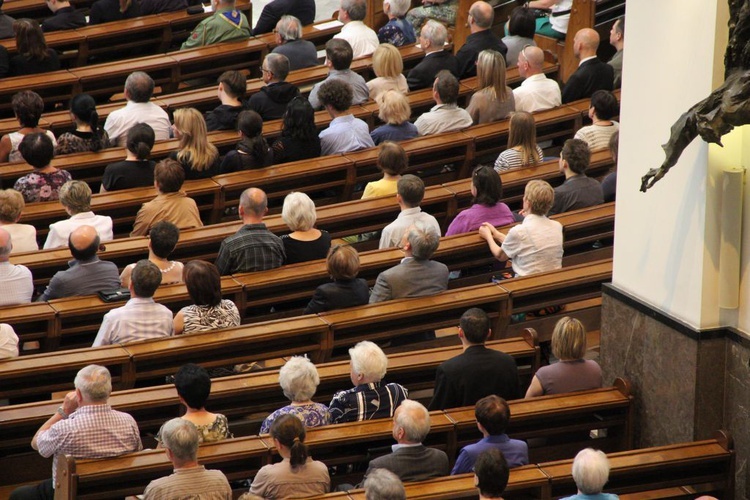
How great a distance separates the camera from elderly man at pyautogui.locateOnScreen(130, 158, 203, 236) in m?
7.67

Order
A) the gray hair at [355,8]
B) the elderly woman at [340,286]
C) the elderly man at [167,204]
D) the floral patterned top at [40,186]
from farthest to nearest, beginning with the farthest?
the gray hair at [355,8] < the floral patterned top at [40,186] < the elderly man at [167,204] < the elderly woman at [340,286]

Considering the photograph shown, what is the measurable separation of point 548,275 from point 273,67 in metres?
3.07

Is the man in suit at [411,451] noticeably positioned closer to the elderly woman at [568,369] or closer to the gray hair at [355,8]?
the elderly woman at [568,369]

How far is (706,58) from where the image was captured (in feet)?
Answer: 18.2

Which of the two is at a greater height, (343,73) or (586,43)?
(586,43)

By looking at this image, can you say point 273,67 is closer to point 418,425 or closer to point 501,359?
point 501,359

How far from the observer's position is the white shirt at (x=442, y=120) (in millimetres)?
8891

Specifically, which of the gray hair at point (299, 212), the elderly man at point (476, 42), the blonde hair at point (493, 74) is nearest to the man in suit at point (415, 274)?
the gray hair at point (299, 212)

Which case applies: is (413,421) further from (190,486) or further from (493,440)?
(190,486)

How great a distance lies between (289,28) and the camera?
32.9 ft

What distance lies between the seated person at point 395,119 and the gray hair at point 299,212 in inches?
66.2

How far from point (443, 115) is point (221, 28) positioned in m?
2.28

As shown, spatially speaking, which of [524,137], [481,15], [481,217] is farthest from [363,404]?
[481,15]

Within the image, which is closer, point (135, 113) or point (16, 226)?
point (16, 226)
